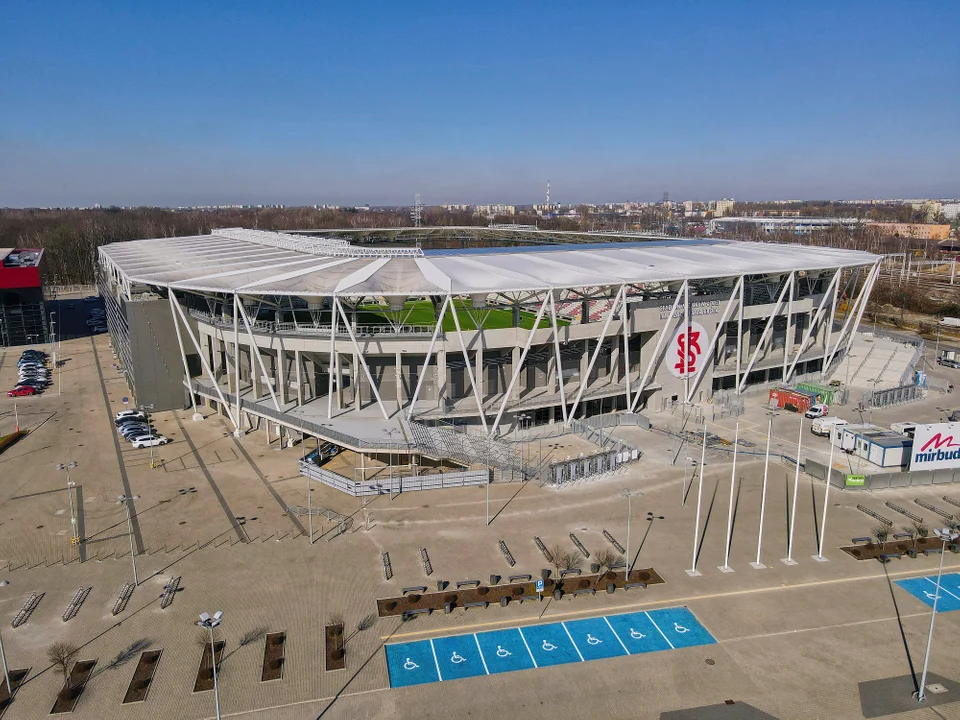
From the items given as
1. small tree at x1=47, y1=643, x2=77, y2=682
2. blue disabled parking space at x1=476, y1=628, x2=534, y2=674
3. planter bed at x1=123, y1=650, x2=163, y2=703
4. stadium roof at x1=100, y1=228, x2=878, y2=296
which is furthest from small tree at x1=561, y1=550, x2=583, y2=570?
small tree at x1=47, y1=643, x2=77, y2=682

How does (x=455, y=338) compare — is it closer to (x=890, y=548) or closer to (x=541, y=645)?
(x=541, y=645)

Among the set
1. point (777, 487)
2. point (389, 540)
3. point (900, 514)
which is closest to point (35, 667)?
point (389, 540)

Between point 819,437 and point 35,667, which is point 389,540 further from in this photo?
Result: point 819,437

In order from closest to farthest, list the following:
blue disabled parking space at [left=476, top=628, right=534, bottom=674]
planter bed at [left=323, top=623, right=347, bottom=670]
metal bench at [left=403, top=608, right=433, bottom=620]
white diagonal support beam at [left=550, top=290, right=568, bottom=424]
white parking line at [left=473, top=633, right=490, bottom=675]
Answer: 1. white parking line at [left=473, top=633, right=490, bottom=675]
2. planter bed at [left=323, top=623, right=347, bottom=670]
3. blue disabled parking space at [left=476, top=628, right=534, bottom=674]
4. metal bench at [left=403, top=608, right=433, bottom=620]
5. white diagonal support beam at [left=550, top=290, right=568, bottom=424]

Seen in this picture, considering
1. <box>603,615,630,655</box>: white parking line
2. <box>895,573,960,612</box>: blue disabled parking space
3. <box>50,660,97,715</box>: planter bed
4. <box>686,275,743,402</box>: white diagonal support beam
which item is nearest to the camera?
<box>50,660,97,715</box>: planter bed

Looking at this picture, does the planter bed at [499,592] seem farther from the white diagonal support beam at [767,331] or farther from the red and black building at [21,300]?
the red and black building at [21,300]

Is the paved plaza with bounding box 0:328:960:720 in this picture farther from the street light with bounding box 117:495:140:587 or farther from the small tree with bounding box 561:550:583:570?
the street light with bounding box 117:495:140:587
